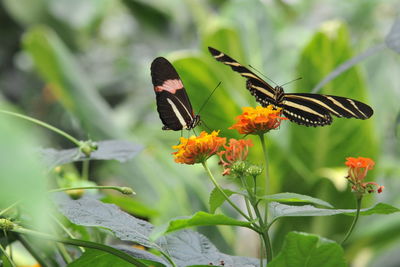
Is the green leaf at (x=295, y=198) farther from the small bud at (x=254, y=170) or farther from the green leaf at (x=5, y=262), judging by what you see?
the green leaf at (x=5, y=262)

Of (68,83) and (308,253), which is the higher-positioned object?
(68,83)

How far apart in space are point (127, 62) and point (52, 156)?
2842 mm

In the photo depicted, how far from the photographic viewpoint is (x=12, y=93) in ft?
10.2

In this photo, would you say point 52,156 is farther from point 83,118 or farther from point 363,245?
point 363,245

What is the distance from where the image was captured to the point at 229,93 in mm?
1631

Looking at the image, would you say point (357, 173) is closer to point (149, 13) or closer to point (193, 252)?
point (193, 252)

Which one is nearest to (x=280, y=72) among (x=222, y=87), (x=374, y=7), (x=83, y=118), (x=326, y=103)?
(x=222, y=87)

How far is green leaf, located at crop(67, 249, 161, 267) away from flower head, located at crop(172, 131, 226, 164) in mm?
88

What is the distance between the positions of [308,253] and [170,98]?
0.30m

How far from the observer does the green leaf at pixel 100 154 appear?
52cm

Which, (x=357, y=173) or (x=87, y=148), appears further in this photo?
(x=87, y=148)

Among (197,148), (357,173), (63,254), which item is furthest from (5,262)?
(357,173)

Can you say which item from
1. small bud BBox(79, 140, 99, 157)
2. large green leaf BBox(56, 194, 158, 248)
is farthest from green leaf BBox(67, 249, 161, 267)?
small bud BBox(79, 140, 99, 157)

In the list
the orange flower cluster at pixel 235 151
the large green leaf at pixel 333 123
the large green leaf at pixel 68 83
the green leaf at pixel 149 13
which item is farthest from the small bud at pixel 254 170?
the green leaf at pixel 149 13
